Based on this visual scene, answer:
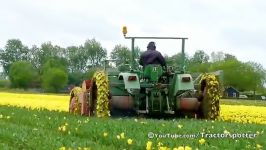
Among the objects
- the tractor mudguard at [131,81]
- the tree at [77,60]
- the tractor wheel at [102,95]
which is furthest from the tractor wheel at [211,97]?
the tree at [77,60]

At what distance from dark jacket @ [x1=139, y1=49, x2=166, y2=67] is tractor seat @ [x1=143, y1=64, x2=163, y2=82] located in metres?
0.22

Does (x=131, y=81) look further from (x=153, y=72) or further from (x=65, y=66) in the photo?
(x=65, y=66)

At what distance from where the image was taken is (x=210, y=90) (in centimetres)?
1548

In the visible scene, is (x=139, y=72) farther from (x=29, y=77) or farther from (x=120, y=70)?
(x=29, y=77)

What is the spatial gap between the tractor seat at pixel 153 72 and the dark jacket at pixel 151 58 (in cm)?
22

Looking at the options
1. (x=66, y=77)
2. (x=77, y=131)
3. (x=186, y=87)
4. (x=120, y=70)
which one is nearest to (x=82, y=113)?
(x=120, y=70)

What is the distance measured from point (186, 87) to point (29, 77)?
266ft

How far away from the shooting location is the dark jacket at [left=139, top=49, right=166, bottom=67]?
15.9m

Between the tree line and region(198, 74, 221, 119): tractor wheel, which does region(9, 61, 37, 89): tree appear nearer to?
the tree line

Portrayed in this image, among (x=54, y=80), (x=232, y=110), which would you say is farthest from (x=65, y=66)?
(x=232, y=110)

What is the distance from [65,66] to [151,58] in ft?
316

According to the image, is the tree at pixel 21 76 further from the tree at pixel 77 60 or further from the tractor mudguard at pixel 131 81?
the tractor mudguard at pixel 131 81

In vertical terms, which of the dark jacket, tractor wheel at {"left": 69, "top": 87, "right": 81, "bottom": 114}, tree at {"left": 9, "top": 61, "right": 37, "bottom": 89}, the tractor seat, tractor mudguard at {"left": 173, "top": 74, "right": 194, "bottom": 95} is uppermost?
tree at {"left": 9, "top": 61, "right": 37, "bottom": 89}

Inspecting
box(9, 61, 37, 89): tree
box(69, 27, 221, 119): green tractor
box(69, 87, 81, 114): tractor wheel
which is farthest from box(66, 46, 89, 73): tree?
box(69, 27, 221, 119): green tractor
